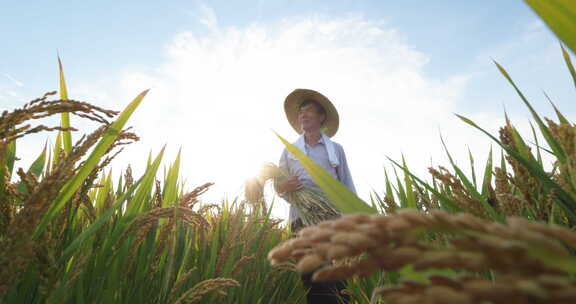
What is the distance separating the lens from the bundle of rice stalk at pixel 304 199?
4.23 metres

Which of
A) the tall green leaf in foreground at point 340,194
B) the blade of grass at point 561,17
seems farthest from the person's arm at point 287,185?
the blade of grass at point 561,17

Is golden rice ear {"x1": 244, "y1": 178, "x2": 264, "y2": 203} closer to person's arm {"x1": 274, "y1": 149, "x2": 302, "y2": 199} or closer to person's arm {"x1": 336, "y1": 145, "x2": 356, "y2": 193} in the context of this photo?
person's arm {"x1": 274, "y1": 149, "x2": 302, "y2": 199}

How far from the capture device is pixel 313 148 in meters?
5.43

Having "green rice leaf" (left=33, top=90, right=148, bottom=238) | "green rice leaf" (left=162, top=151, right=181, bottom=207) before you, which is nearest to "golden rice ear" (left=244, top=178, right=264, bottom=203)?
"green rice leaf" (left=162, top=151, right=181, bottom=207)

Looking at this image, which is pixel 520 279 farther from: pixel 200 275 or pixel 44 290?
pixel 200 275

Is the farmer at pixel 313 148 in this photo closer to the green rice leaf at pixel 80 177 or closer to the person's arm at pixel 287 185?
the person's arm at pixel 287 185

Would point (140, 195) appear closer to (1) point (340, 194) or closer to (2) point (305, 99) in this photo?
(1) point (340, 194)

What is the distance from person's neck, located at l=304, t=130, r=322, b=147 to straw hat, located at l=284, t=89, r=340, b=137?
576 mm

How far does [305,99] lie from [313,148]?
109cm

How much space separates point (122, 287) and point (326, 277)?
1.13 m

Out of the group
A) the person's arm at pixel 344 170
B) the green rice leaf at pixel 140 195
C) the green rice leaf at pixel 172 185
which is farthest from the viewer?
the person's arm at pixel 344 170

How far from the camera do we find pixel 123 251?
4.02 feet

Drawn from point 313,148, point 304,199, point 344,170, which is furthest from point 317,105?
point 304,199

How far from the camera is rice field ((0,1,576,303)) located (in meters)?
0.29
